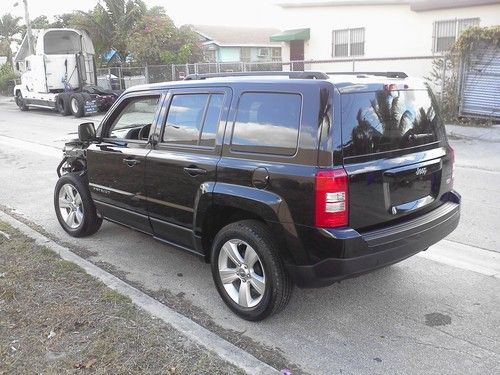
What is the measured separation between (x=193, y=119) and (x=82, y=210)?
7.02 ft

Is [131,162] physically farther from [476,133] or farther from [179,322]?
[476,133]

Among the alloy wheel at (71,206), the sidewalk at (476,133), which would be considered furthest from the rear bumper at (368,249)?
the sidewalk at (476,133)

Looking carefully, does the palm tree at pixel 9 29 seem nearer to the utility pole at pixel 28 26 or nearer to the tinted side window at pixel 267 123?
the utility pole at pixel 28 26

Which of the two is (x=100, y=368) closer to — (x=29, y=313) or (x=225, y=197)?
(x=29, y=313)

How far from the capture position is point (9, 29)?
4788 centimetres

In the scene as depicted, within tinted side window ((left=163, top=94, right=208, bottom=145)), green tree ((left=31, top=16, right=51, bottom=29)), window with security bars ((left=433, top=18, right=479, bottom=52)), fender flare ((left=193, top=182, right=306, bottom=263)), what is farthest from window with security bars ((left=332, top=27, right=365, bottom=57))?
green tree ((left=31, top=16, right=51, bottom=29))

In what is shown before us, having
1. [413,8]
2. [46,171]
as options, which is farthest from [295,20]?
[46,171]

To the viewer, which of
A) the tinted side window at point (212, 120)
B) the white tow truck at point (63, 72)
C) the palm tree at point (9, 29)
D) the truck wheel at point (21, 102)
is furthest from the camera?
the palm tree at point (9, 29)

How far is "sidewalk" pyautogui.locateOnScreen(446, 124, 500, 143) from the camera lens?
11.8m

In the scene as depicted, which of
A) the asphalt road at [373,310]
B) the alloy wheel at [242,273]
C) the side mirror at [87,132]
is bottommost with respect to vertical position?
the asphalt road at [373,310]

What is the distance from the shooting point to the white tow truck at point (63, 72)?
21.2 metres

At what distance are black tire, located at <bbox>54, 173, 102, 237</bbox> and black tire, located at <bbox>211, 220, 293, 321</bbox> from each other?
2.25 metres

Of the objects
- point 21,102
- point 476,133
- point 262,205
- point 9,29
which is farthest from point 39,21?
point 262,205

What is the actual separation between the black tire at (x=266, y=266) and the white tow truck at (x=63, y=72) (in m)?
18.3
